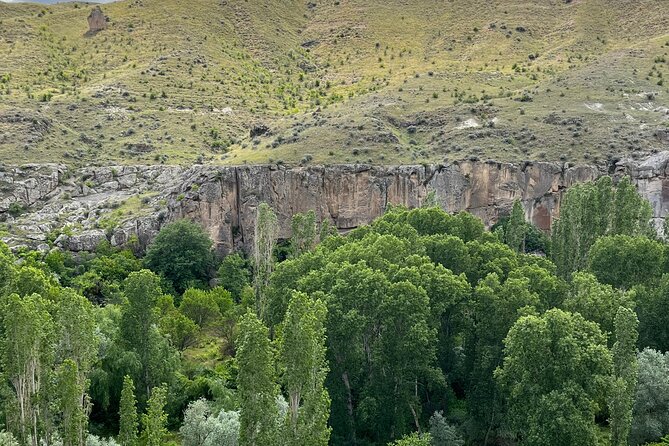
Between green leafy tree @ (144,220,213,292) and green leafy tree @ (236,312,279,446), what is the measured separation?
3536 centimetres

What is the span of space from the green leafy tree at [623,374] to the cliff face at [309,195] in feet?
124

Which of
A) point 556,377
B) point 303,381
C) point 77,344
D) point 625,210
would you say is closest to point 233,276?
point 77,344

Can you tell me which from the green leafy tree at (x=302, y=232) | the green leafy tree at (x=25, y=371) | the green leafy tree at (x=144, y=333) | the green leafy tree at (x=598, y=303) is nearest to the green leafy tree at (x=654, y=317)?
the green leafy tree at (x=598, y=303)

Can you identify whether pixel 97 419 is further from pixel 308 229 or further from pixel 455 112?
pixel 455 112

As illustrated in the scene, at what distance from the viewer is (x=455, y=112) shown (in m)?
77.4

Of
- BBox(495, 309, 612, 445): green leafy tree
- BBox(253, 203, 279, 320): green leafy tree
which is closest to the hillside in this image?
BBox(253, 203, 279, 320): green leafy tree

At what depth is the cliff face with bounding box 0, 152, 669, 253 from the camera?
6269cm

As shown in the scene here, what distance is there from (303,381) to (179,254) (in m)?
36.3

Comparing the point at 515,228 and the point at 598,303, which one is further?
the point at 515,228

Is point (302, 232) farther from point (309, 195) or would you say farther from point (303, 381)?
point (303, 381)

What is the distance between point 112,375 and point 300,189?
103ft

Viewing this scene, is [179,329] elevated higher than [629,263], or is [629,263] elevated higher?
[629,263]

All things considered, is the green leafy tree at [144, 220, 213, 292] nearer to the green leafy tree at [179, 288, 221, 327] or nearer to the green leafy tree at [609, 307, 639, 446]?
the green leafy tree at [179, 288, 221, 327]

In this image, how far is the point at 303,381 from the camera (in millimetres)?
23422
